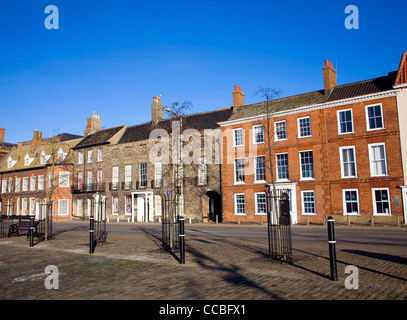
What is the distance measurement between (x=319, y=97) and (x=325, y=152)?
5.29 metres

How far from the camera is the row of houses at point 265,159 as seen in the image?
81.3 feet

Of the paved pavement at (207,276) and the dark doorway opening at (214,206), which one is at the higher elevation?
the dark doorway opening at (214,206)

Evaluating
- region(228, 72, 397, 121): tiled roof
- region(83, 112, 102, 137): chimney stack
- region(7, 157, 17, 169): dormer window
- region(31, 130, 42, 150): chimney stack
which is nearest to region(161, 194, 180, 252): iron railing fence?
region(228, 72, 397, 121): tiled roof

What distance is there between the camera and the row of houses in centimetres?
2478

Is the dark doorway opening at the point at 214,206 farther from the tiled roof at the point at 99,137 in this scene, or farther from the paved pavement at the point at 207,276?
the paved pavement at the point at 207,276

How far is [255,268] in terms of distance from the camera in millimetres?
8375

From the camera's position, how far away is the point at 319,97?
96.4 ft

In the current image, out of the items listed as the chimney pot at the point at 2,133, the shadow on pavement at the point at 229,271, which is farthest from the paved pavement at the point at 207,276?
the chimney pot at the point at 2,133

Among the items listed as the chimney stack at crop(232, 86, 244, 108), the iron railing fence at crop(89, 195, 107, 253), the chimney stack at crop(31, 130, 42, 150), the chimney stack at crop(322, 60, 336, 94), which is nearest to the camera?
the iron railing fence at crop(89, 195, 107, 253)

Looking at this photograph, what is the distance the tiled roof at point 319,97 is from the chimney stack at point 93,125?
26.2 m

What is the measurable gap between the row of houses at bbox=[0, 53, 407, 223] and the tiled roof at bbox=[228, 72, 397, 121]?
0.10 m

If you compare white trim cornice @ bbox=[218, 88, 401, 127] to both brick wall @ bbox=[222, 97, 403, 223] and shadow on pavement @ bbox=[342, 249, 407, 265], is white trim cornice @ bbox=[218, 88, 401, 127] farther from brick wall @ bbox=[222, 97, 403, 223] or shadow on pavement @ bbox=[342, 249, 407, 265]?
shadow on pavement @ bbox=[342, 249, 407, 265]

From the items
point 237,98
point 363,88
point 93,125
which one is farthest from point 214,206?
point 93,125
